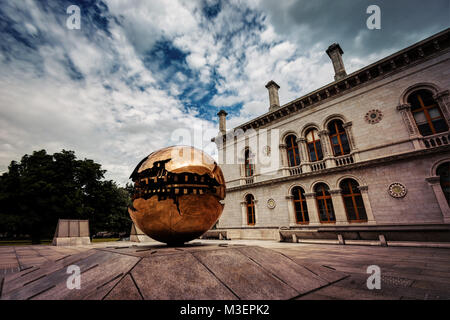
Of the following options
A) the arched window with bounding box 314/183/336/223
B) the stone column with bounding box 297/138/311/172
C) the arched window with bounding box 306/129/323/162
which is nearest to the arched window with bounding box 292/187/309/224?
the arched window with bounding box 314/183/336/223

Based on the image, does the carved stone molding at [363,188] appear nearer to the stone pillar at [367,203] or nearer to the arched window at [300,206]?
the stone pillar at [367,203]

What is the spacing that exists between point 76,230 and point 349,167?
19.5m

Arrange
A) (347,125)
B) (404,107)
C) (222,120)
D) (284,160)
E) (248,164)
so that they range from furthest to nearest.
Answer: (222,120) < (248,164) < (284,160) < (347,125) < (404,107)

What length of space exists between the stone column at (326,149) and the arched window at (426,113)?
479 centimetres

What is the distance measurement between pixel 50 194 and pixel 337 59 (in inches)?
1075

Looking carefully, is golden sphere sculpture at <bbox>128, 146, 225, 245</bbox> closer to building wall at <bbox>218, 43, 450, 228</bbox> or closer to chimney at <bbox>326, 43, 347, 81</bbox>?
building wall at <bbox>218, 43, 450, 228</bbox>

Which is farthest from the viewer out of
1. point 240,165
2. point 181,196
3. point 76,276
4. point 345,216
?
point 240,165

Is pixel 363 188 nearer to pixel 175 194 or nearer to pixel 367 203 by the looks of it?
pixel 367 203

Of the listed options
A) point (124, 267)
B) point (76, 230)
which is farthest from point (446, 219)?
point (76, 230)

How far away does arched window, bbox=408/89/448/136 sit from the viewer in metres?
10.9

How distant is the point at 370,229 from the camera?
8867 millimetres

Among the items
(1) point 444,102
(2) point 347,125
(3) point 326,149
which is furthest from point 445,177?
(3) point 326,149

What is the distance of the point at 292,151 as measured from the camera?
1675 centimetres

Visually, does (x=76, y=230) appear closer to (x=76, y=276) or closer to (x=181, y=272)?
(x=76, y=276)
